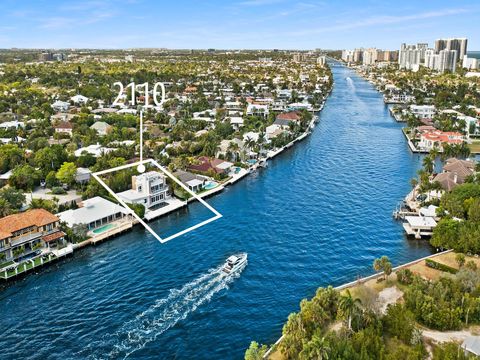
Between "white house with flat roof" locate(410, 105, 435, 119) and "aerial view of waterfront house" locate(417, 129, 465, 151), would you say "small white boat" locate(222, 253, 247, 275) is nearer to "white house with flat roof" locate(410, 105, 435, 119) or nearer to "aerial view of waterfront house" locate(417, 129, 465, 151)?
"aerial view of waterfront house" locate(417, 129, 465, 151)

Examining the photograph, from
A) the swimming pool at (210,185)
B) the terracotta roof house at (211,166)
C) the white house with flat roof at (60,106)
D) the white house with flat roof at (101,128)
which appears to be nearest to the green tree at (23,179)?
the terracotta roof house at (211,166)

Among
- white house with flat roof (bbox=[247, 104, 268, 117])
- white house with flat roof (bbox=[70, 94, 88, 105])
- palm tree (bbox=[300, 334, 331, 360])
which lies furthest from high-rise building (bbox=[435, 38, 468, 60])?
palm tree (bbox=[300, 334, 331, 360])

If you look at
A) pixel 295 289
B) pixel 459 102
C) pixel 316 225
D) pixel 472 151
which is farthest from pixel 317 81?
pixel 295 289

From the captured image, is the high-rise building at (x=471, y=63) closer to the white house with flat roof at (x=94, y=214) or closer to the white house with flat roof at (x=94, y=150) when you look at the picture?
the white house with flat roof at (x=94, y=150)

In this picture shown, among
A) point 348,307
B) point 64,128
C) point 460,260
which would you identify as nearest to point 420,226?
point 460,260

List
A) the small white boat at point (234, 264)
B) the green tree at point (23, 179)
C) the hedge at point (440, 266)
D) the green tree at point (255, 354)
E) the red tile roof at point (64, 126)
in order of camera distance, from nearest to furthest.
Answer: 1. the green tree at point (255, 354)
2. the small white boat at point (234, 264)
3. the hedge at point (440, 266)
4. the green tree at point (23, 179)
5. the red tile roof at point (64, 126)

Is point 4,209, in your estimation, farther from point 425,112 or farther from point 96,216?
point 425,112
